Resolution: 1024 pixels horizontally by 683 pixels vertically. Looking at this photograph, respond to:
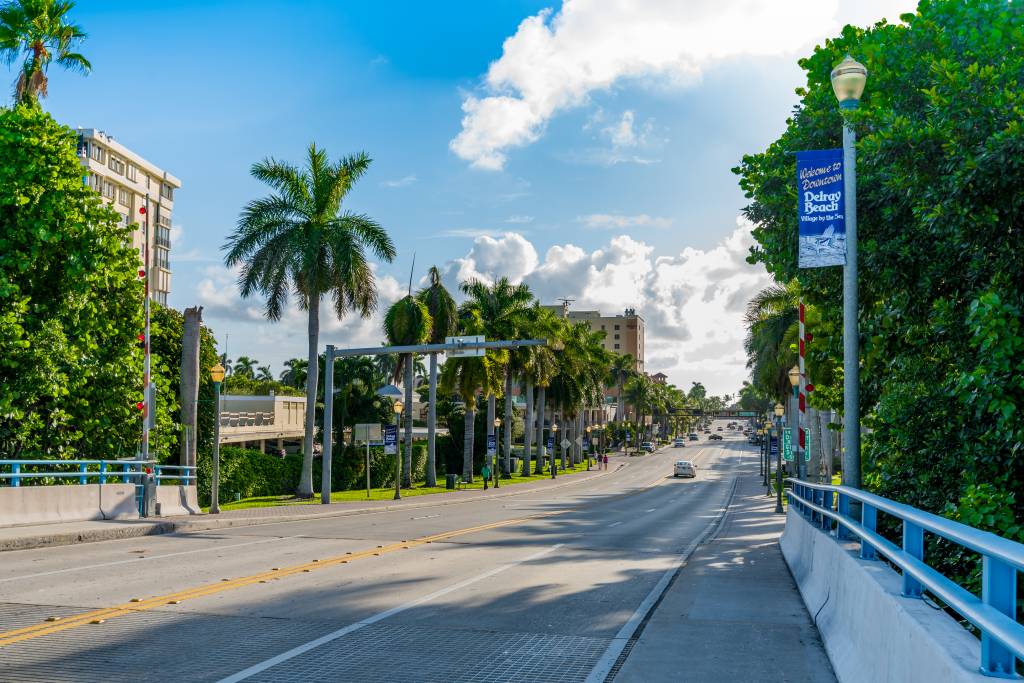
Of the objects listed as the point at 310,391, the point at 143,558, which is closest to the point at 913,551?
the point at 143,558

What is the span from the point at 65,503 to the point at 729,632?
16265 millimetres

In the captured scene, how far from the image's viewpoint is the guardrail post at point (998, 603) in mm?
3980

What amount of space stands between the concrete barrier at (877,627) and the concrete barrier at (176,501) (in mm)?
17854

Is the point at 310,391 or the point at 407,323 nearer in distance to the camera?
the point at 310,391

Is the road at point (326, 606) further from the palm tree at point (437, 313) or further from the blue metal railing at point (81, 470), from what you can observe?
the palm tree at point (437, 313)

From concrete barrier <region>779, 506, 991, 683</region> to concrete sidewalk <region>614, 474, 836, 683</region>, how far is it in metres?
0.31

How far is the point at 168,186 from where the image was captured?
358ft

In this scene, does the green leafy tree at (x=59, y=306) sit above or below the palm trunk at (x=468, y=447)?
above

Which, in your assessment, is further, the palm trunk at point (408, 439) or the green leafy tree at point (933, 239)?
the palm trunk at point (408, 439)

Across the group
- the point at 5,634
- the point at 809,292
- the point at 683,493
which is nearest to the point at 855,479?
the point at 809,292

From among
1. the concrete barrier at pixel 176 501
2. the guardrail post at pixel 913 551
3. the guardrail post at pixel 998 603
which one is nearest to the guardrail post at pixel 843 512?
the guardrail post at pixel 913 551

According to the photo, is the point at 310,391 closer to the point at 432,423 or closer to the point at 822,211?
the point at 432,423

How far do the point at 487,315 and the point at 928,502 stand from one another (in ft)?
171

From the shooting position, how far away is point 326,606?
1055 centimetres
